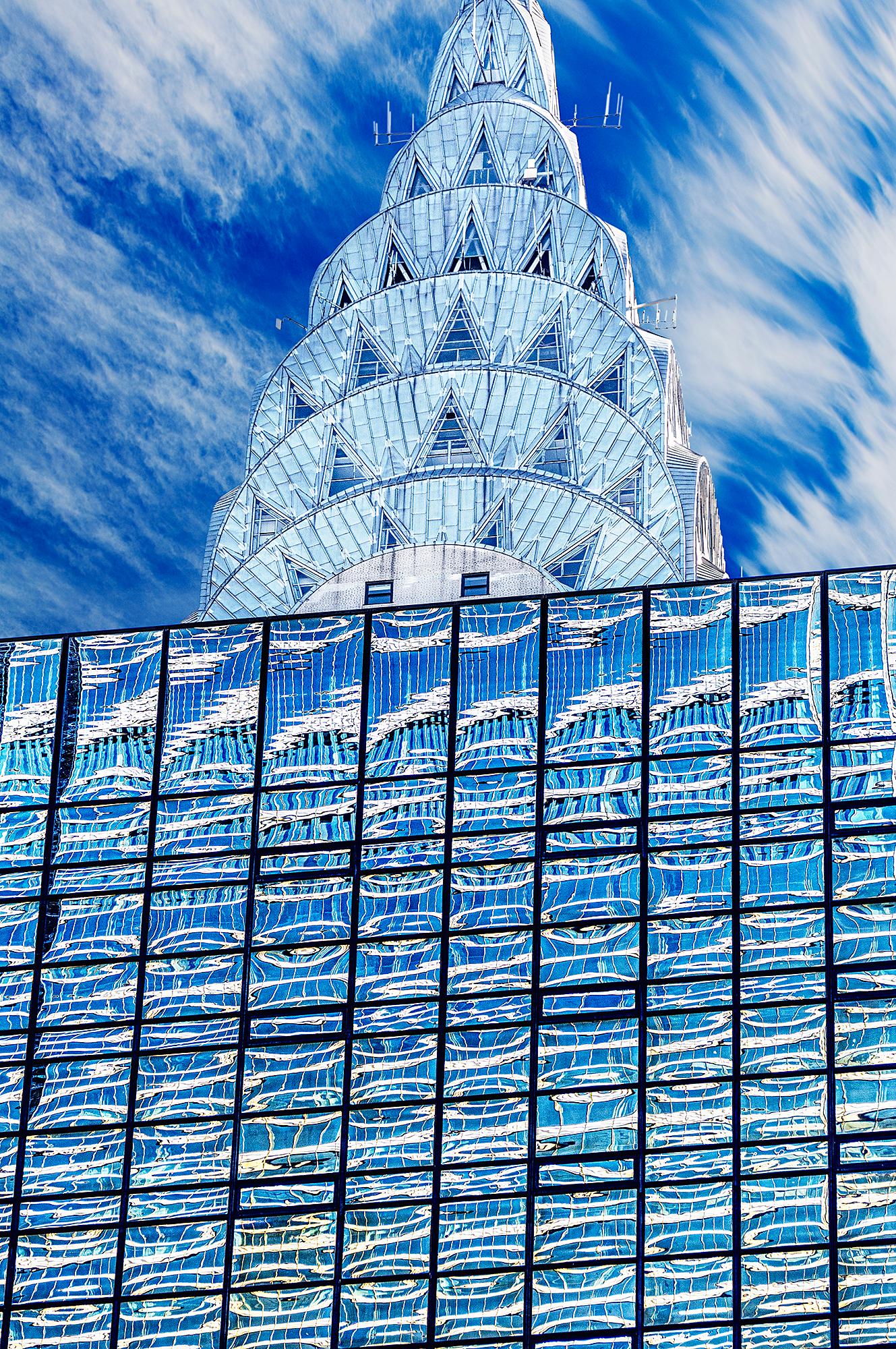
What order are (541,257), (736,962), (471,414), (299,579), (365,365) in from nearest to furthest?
(736,962) → (471,414) → (299,579) → (365,365) → (541,257)

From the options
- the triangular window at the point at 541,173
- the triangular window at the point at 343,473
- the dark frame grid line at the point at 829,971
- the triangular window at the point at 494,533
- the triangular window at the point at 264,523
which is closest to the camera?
the dark frame grid line at the point at 829,971

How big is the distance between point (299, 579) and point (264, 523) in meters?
3.52

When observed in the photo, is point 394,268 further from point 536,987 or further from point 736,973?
point 736,973

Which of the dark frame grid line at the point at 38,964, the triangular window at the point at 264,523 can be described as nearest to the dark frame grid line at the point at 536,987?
the dark frame grid line at the point at 38,964

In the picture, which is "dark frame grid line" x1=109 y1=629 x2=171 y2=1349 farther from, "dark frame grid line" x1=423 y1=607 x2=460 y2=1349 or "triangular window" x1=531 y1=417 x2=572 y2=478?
"triangular window" x1=531 y1=417 x2=572 y2=478

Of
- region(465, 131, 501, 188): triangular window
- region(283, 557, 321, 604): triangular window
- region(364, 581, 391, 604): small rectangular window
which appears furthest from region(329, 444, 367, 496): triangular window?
region(465, 131, 501, 188): triangular window

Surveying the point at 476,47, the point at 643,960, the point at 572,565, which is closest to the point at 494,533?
the point at 572,565

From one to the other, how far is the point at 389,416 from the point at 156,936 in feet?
95.1

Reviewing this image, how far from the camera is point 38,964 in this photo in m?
78.7

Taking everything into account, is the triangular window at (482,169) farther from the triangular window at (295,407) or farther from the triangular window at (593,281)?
→ the triangular window at (295,407)

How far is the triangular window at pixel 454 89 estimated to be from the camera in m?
113

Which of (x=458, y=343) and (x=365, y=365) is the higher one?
(x=458, y=343)

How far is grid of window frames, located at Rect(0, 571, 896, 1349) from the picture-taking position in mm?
70875

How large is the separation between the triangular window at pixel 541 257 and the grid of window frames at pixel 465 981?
26.4 metres
